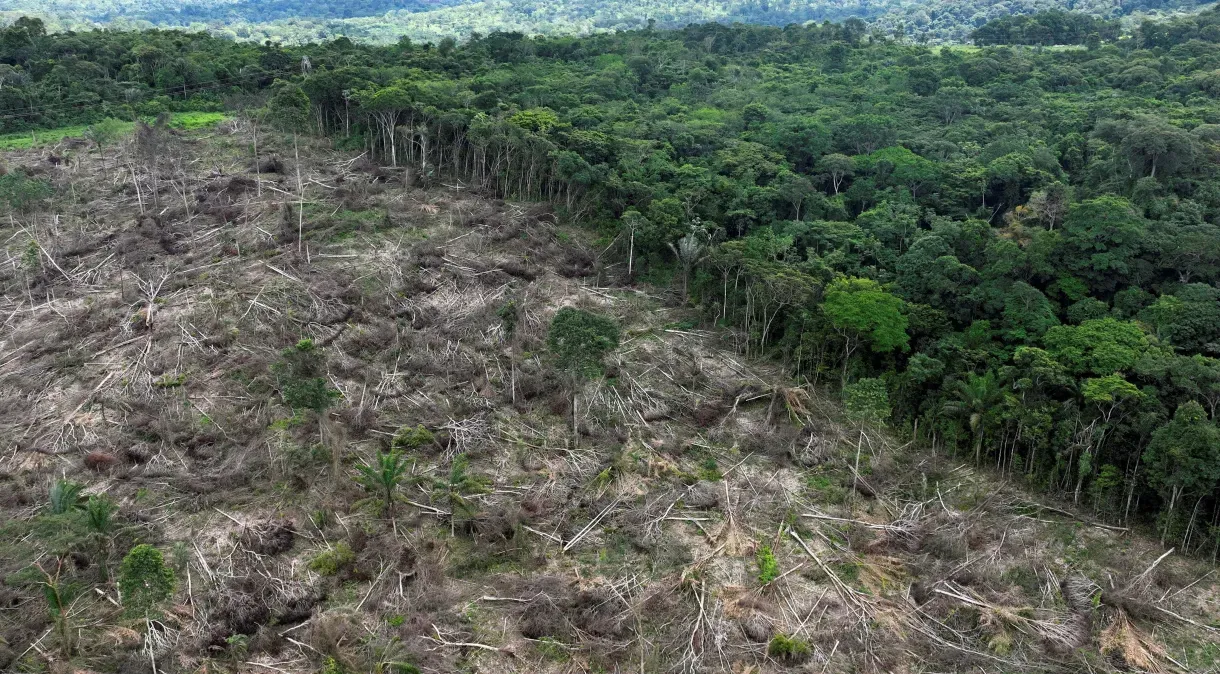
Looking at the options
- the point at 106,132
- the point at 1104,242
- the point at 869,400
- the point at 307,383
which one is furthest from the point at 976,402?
the point at 106,132

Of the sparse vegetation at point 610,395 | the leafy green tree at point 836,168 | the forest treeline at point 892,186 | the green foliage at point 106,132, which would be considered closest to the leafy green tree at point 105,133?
the green foliage at point 106,132

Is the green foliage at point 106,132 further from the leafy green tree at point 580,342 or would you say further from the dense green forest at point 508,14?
the dense green forest at point 508,14

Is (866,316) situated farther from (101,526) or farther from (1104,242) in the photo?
(101,526)

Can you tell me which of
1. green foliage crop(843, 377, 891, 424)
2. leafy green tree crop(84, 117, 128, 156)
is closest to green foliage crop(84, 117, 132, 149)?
leafy green tree crop(84, 117, 128, 156)

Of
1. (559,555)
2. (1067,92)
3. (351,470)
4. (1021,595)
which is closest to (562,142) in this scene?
(351,470)

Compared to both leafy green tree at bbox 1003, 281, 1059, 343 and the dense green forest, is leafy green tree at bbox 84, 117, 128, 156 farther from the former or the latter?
the dense green forest

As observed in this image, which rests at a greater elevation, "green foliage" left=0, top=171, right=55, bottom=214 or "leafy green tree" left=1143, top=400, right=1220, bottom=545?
"green foliage" left=0, top=171, right=55, bottom=214
